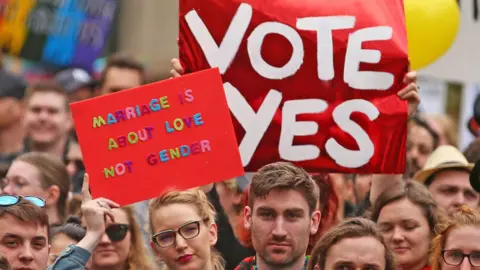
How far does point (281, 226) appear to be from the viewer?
8117 mm

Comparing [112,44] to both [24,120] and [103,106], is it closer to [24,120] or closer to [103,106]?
[24,120]

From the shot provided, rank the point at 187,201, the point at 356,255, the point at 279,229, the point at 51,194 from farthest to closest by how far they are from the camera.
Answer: the point at 51,194
the point at 187,201
the point at 279,229
the point at 356,255

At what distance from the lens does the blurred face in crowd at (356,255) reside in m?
7.77

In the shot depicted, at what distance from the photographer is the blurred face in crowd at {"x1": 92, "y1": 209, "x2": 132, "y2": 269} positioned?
928cm

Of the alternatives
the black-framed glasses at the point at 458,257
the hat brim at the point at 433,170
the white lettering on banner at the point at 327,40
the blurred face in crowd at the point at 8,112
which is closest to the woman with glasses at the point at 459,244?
the black-framed glasses at the point at 458,257

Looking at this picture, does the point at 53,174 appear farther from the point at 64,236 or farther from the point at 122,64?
A: the point at 122,64

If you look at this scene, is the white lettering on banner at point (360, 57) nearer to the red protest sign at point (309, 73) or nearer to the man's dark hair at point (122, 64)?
the red protest sign at point (309, 73)

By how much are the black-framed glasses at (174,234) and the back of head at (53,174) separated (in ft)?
5.30

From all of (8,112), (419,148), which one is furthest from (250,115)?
(8,112)

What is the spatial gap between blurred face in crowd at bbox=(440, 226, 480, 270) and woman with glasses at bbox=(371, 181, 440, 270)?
685 mm

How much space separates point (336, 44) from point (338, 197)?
1.07m

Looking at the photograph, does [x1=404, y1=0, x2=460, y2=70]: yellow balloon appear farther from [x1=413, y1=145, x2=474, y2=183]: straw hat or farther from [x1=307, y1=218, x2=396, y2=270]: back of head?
[x1=307, y1=218, x2=396, y2=270]: back of head

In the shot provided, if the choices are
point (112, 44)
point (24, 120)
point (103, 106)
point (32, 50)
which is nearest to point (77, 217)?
point (103, 106)

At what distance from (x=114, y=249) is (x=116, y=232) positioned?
10cm
